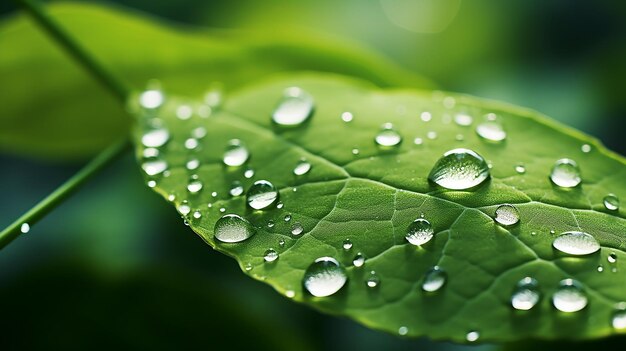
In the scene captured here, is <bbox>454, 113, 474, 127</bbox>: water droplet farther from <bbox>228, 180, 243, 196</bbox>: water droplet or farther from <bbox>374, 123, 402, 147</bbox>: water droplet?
<bbox>228, 180, 243, 196</bbox>: water droplet

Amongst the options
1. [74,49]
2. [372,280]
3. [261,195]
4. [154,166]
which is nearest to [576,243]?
[372,280]

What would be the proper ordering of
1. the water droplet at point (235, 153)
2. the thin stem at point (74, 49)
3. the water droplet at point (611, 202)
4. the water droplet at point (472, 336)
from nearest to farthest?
the water droplet at point (472, 336)
the water droplet at point (611, 202)
the water droplet at point (235, 153)
the thin stem at point (74, 49)

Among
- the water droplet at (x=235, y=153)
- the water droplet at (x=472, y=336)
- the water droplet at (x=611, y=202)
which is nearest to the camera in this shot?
the water droplet at (x=472, y=336)

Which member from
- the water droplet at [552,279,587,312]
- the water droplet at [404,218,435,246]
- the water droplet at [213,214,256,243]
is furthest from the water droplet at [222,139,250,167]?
the water droplet at [552,279,587,312]

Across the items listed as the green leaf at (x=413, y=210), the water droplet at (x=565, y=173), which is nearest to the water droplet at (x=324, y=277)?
the green leaf at (x=413, y=210)

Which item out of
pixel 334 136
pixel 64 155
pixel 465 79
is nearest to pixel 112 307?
pixel 64 155

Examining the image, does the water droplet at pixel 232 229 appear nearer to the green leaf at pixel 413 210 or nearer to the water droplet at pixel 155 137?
the green leaf at pixel 413 210
